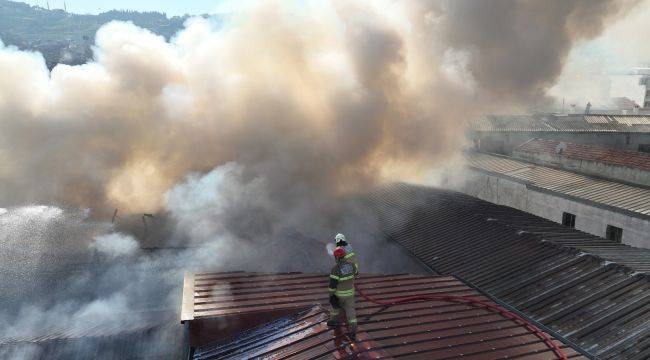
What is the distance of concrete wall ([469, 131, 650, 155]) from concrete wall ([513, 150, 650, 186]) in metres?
3.66

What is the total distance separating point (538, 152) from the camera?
2078 centimetres

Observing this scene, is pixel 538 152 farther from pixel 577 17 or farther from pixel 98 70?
pixel 98 70

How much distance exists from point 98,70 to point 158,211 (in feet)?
13.6

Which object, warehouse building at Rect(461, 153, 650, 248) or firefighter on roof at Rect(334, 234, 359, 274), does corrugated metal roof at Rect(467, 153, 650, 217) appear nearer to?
warehouse building at Rect(461, 153, 650, 248)

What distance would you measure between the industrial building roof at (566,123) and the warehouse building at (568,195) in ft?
19.1

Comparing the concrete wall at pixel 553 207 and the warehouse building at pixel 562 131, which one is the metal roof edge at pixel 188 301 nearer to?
the concrete wall at pixel 553 207

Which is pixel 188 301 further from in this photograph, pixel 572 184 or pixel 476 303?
pixel 572 184

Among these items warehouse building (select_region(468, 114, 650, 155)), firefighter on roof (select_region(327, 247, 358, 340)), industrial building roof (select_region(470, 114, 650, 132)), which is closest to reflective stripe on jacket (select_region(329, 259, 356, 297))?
firefighter on roof (select_region(327, 247, 358, 340))

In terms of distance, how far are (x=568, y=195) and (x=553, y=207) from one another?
77 centimetres

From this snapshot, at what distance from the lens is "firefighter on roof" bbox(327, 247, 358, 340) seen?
20.6 ft

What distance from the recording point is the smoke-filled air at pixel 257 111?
1247 cm

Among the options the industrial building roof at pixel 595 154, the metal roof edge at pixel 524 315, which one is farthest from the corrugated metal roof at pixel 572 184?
the metal roof edge at pixel 524 315

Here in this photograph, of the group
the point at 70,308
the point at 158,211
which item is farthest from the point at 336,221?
the point at 70,308

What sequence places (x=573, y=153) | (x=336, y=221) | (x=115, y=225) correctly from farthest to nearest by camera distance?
(x=573, y=153), (x=336, y=221), (x=115, y=225)
